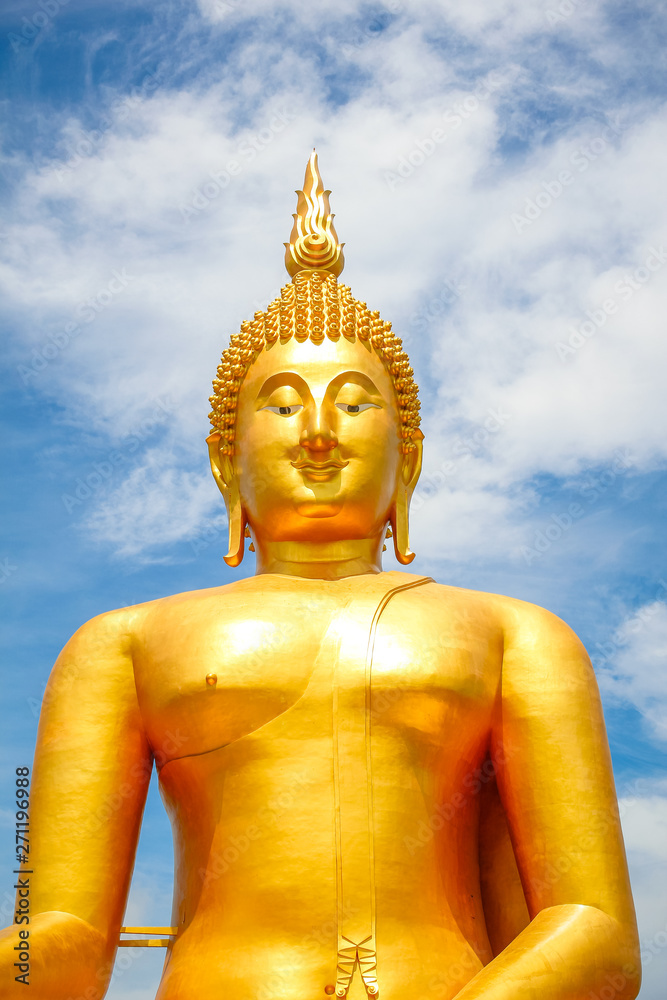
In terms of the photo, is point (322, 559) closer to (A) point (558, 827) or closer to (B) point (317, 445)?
(B) point (317, 445)

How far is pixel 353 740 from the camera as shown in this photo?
7148 mm

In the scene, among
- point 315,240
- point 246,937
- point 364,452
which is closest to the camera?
point 246,937

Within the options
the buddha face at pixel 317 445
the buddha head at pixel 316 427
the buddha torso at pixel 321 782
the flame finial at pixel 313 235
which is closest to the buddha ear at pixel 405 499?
the buddha head at pixel 316 427

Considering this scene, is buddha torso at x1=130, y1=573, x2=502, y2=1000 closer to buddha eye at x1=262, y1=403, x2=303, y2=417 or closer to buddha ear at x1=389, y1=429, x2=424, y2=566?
buddha ear at x1=389, y1=429, x2=424, y2=566

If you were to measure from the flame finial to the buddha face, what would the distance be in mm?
954

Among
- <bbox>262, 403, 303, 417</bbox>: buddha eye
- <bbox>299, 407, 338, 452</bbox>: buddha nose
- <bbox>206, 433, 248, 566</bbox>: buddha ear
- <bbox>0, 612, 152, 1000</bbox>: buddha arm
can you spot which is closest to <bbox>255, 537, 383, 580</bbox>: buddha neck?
<bbox>206, 433, 248, 566</bbox>: buddha ear

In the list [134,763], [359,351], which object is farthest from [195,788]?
[359,351]

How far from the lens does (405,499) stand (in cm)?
866

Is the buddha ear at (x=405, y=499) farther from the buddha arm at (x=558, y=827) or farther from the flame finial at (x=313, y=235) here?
the flame finial at (x=313, y=235)

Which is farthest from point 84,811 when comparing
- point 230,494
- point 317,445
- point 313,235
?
point 313,235

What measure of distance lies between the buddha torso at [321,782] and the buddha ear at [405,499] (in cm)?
73

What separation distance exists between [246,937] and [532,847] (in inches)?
61.7

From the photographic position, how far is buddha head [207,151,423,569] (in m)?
8.04

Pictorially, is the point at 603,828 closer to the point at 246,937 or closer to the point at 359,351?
the point at 246,937
